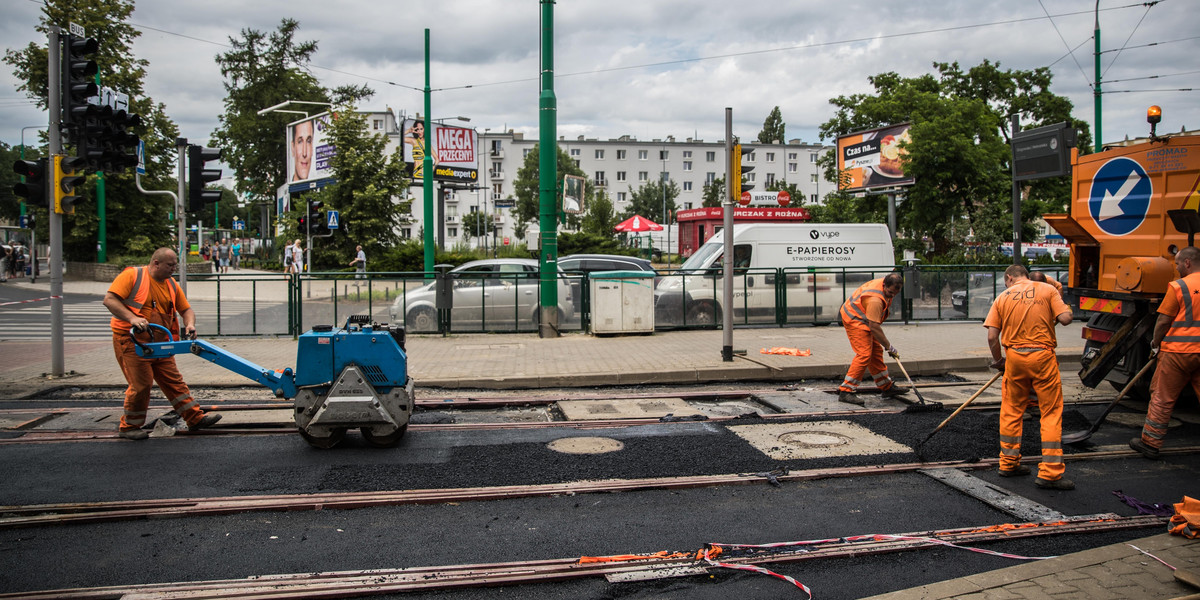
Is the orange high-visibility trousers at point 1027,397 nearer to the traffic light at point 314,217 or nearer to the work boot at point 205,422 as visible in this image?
the work boot at point 205,422

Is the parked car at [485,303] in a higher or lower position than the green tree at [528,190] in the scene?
lower

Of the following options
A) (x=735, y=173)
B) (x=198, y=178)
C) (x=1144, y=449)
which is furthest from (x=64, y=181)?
(x=1144, y=449)

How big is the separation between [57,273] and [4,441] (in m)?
4.58

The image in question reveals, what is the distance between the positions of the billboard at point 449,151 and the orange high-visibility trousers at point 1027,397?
35132 millimetres

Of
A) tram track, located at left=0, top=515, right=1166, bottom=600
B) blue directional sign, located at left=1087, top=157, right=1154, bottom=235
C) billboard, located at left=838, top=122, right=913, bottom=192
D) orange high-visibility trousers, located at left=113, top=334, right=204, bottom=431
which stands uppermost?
billboard, located at left=838, top=122, right=913, bottom=192

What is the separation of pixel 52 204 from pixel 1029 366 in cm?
1181

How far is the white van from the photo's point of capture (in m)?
15.1

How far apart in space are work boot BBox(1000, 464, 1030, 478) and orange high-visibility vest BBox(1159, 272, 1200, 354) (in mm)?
1763

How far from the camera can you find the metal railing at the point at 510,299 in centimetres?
1418

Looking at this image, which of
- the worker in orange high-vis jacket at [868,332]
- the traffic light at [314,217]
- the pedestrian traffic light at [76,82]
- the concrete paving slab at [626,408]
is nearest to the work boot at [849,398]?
the worker in orange high-vis jacket at [868,332]

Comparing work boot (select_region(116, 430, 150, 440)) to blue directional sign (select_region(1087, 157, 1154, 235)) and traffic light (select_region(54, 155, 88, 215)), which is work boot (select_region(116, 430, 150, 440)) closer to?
traffic light (select_region(54, 155, 88, 215))

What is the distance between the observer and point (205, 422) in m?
7.32

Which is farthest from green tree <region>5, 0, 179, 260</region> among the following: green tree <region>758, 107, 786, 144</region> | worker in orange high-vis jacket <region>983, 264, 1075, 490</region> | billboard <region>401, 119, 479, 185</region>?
green tree <region>758, 107, 786, 144</region>

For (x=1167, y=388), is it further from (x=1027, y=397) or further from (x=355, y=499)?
(x=355, y=499)
